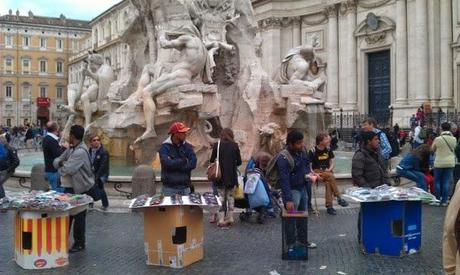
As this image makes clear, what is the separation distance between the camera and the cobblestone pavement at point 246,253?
5.89 m

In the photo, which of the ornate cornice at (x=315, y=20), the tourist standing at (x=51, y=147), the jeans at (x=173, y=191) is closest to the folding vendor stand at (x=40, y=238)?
the jeans at (x=173, y=191)

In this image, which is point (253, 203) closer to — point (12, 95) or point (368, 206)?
point (368, 206)

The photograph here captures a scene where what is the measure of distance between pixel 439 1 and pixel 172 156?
93.2 ft

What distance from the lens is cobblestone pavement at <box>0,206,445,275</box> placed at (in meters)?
5.89

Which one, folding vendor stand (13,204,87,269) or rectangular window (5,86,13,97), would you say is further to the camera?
rectangular window (5,86,13,97)

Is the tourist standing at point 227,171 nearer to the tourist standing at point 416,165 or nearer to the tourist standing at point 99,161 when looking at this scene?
the tourist standing at point 99,161

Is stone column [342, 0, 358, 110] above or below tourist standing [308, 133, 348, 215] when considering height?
above

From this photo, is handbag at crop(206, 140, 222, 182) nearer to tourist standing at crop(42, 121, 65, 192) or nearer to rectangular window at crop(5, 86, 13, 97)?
tourist standing at crop(42, 121, 65, 192)

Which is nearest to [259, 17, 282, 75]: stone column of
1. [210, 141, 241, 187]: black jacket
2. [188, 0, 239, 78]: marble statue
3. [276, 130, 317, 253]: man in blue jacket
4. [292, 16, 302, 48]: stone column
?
[292, 16, 302, 48]: stone column

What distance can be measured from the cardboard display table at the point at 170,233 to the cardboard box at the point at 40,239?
846mm

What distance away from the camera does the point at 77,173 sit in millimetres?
6656

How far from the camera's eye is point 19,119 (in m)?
81.8

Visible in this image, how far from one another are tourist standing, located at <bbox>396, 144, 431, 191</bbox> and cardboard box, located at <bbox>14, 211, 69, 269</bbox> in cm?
655

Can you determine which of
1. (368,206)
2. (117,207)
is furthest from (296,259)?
(117,207)
